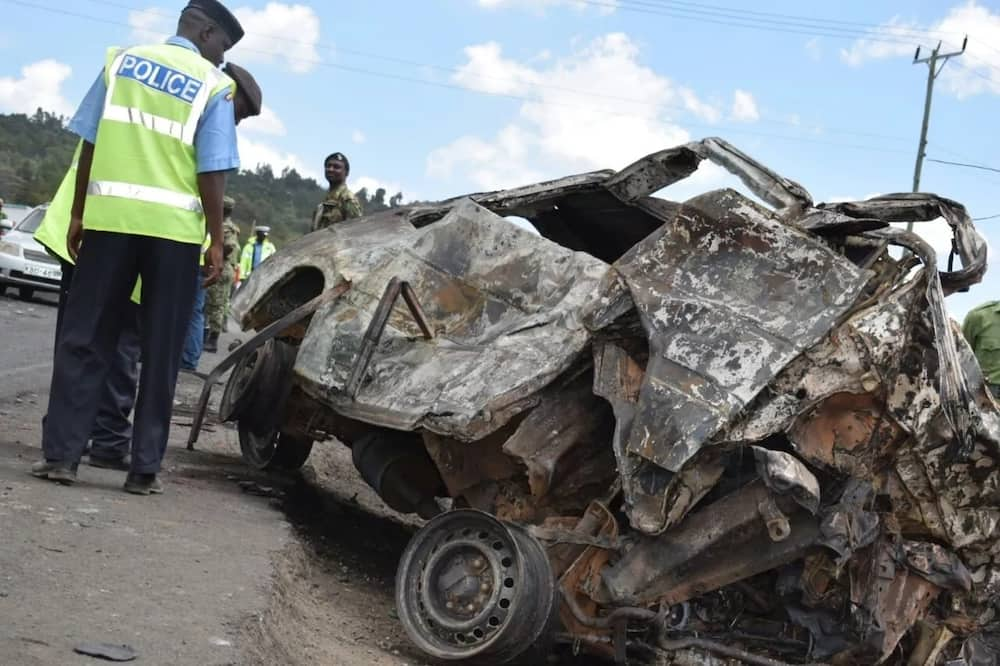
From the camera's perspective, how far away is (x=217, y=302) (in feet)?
43.6

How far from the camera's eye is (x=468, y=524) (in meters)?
4.07

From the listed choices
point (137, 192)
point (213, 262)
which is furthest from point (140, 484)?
point (137, 192)

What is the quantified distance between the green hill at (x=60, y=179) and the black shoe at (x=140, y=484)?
36.3 m

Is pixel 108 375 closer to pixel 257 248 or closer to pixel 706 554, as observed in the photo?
pixel 706 554

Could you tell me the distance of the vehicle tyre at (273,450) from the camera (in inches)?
240

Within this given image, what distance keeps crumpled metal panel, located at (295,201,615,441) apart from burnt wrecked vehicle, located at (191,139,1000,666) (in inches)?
0.6

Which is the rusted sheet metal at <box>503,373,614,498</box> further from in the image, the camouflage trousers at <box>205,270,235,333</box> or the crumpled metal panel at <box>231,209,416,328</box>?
the camouflage trousers at <box>205,270,235,333</box>

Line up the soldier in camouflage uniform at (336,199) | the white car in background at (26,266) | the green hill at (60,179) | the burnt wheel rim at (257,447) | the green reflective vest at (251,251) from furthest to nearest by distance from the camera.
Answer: the green hill at (60,179) → the green reflective vest at (251,251) → the white car in background at (26,266) → the soldier in camouflage uniform at (336,199) → the burnt wheel rim at (257,447)

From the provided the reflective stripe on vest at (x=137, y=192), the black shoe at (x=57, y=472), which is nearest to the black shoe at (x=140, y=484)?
the black shoe at (x=57, y=472)

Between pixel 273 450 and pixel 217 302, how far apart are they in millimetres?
7435

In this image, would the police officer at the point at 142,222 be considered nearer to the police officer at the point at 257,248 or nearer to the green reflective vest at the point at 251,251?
the police officer at the point at 257,248

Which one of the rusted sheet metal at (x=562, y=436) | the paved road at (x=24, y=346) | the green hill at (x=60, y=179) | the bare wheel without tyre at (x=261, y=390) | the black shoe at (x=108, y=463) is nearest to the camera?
the rusted sheet metal at (x=562, y=436)

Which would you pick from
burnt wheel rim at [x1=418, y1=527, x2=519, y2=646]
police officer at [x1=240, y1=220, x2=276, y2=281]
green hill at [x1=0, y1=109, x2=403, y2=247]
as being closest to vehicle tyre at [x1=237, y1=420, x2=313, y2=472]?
burnt wheel rim at [x1=418, y1=527, x2=519, y2=646]

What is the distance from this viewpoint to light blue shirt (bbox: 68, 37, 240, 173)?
459 centimetres
